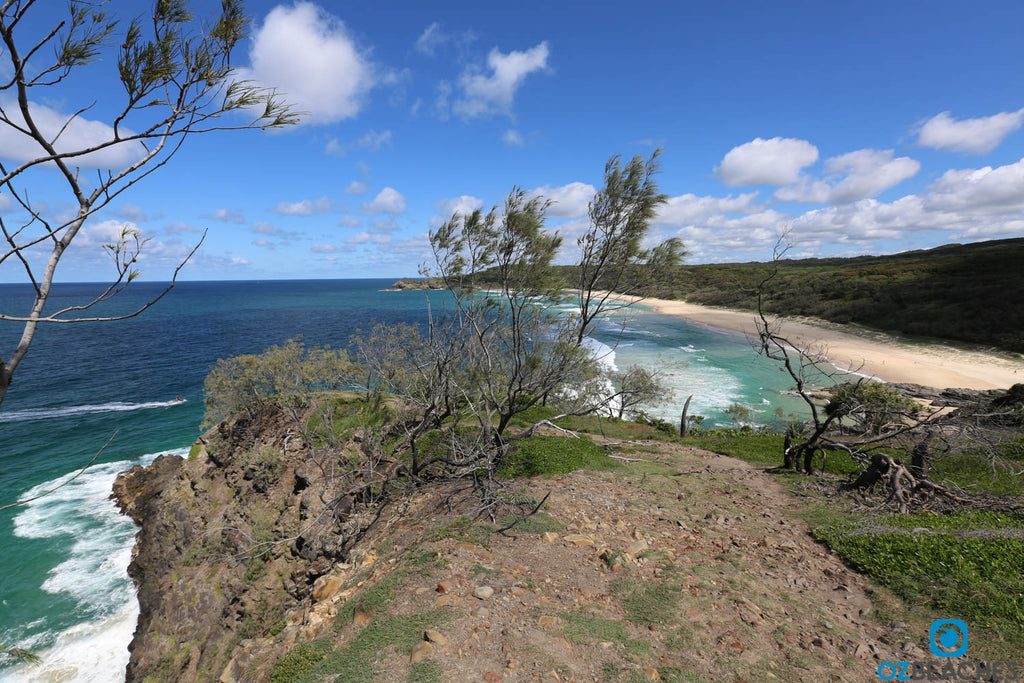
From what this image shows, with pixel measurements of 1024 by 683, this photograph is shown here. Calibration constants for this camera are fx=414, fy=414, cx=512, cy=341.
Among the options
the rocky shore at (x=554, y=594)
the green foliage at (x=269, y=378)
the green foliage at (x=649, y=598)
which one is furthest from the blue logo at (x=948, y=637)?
the green foliage at (x=269, y=378)

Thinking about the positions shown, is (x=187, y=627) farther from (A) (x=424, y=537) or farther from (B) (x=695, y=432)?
(B) (x=695, y=432)

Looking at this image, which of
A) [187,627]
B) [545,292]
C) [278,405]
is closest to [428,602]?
[545,292]

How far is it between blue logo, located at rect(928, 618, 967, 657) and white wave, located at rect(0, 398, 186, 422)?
4358 cm

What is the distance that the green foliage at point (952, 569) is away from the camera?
5.27m

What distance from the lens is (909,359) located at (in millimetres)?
43906

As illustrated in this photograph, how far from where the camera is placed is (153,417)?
3144 cm

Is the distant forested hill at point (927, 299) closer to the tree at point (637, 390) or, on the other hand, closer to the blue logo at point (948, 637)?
the tree at point (637, 390)

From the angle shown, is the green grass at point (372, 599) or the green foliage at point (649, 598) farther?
the green grass at point (372, 599)

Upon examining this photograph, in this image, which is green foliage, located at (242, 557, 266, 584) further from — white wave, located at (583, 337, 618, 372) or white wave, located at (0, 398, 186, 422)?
white wave, located at (0, 398, 186, 422)

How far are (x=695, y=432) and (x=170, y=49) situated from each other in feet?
74.6

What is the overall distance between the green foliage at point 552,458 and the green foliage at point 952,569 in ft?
19.5

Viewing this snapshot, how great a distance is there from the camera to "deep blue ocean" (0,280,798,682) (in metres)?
15.0

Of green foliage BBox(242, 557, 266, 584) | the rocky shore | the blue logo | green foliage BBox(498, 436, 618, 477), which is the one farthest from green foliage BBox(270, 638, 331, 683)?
green foliage BBox(242, 557, 266, 584)

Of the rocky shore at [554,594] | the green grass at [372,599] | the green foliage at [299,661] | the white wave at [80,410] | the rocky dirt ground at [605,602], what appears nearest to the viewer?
the rocky dirt ground at [605,602]
